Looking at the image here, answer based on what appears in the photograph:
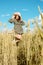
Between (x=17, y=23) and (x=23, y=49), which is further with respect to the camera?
(x=17, y=23)

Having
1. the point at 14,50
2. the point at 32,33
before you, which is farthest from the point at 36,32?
the point at 14,50

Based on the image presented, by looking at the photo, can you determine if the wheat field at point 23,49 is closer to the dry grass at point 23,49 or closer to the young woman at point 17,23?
the dry grass at point 23,49

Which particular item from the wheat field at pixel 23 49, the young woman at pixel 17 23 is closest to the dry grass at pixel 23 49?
the wheat field at pixel 23 49

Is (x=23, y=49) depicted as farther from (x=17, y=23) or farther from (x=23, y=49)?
(x=17, y=23)

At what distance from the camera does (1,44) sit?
30.7 ft

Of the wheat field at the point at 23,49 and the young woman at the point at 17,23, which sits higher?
the young woman at the point at 17,23

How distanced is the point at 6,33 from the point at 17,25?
2.74ft

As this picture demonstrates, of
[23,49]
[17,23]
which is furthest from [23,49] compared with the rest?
[17,23]

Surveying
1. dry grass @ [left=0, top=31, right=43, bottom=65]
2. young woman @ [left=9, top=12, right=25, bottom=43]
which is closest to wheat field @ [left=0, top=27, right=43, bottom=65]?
dry grass @ [left=0, top=31, right=43, bottom=65]

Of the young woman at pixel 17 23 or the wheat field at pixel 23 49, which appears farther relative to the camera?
the young woman at pixel 17 23

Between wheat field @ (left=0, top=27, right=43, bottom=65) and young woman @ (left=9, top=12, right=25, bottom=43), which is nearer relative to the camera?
wheat field @ (left=0, top=27, right=43, bottom=65)

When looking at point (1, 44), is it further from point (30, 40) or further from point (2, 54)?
point (30, 40)

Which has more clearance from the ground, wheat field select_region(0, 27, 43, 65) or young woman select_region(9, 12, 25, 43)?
young woman select_region(9, 12, 25, 43)

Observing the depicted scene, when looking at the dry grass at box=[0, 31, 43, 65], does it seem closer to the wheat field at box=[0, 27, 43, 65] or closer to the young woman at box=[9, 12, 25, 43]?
the wheat field at box=[0, 27, 43, 65]
